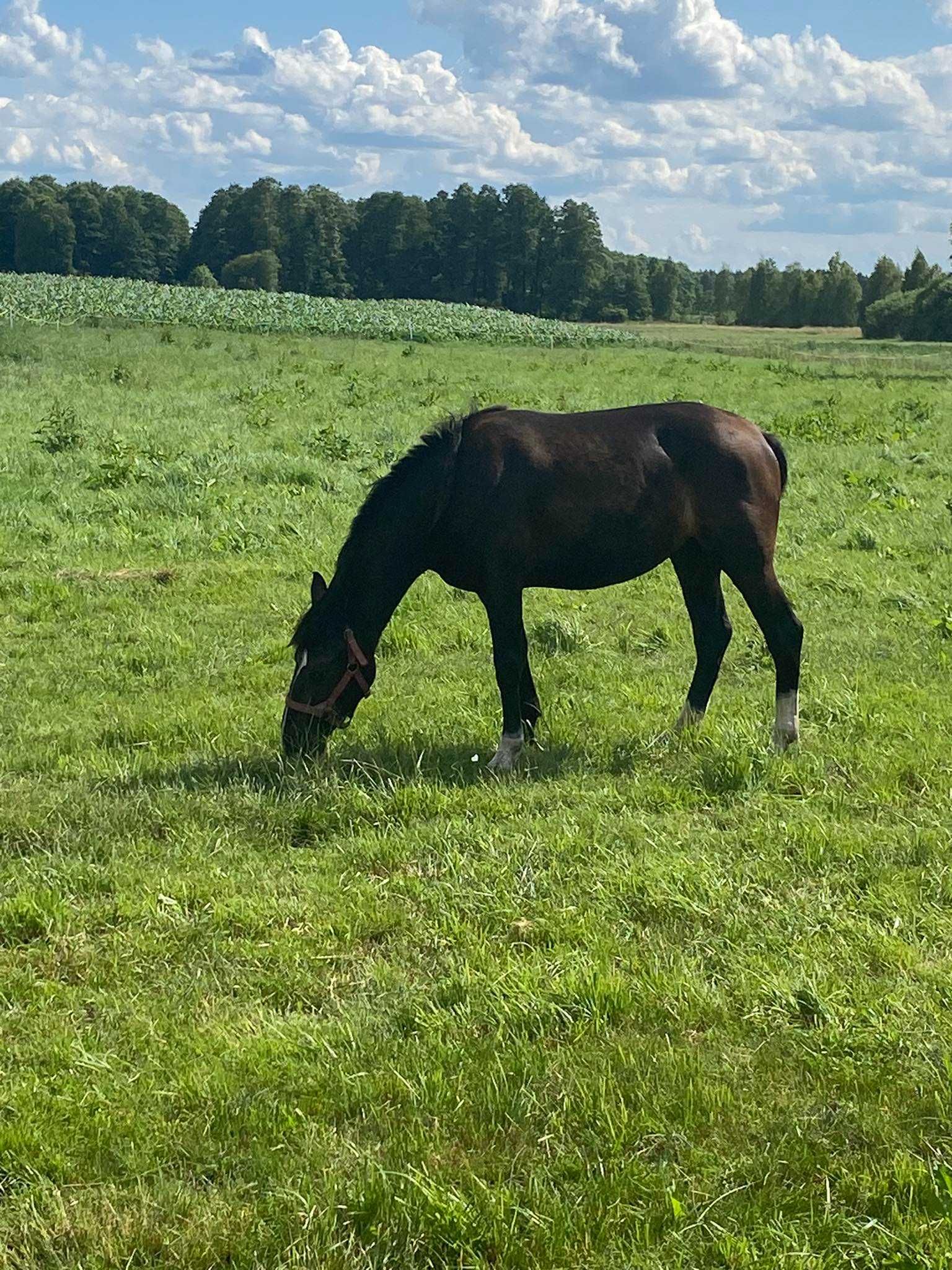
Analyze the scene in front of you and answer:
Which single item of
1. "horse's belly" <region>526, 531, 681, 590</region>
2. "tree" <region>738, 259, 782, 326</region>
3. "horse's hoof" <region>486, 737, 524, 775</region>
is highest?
"tree" <region>738, 259, 782, 326</region>

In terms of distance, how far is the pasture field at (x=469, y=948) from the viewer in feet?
10.5

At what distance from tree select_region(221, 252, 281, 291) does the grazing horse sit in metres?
111

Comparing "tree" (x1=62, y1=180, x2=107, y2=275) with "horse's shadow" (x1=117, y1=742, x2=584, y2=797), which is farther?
"tree" (x1=62, y1=180, x2=107, y2=275)

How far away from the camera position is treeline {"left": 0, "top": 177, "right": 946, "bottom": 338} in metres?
118

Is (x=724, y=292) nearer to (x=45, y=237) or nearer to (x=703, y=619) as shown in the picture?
(x=45, y=237)

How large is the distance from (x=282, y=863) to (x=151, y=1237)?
2485mm

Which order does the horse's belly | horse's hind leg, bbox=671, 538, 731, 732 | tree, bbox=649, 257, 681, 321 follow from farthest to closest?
1. tree, bbox=649, 257, 681, 321
2. horse's hind leg, bbox=671, 538, 731, 732
3. the horse's belly

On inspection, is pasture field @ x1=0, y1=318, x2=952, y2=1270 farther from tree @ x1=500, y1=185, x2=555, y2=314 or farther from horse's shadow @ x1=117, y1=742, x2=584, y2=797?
tree @ x1=500, y1=185, x2=555, y2=314

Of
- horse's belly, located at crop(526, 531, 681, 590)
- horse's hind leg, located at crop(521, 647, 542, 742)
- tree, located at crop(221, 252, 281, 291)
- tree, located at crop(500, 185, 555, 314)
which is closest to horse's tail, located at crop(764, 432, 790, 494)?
horse's belly, located at crop(526, 531, 681, 590)

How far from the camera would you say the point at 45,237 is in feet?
409

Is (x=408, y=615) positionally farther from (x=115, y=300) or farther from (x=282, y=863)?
(x=115, y=300)

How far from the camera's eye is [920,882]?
5.18 meters

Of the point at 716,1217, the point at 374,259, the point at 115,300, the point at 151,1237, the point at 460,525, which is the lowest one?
the point at 151,1237

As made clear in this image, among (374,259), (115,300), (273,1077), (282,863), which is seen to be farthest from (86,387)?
(374,259)
